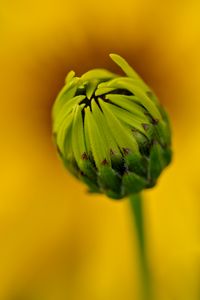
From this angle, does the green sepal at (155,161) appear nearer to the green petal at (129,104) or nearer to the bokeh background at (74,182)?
the green petal at (129,104)

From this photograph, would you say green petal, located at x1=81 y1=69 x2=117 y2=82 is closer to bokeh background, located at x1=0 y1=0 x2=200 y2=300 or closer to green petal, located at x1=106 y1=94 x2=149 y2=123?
green petal, located at x1=106 y1=94 x2=149 y2=123

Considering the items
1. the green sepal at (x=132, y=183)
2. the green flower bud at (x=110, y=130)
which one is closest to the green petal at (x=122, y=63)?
the green flower bud at (x=110, y=130)

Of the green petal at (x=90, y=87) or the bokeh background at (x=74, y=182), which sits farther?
the bokeh background at (x=74, y=182)

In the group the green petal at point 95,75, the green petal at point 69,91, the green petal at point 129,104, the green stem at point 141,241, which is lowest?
the green stem at point 141,241

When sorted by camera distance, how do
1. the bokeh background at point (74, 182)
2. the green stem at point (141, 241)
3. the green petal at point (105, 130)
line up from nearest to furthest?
the green petal at point (105, 130), the green stem at point (141, 241), the bokeh background at point (74, 182)

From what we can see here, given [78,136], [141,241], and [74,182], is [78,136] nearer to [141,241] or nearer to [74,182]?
[141,241]

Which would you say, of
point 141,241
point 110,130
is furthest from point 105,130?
point 141,241
